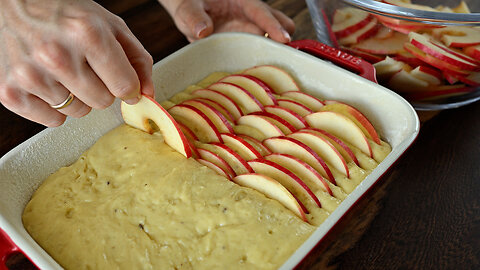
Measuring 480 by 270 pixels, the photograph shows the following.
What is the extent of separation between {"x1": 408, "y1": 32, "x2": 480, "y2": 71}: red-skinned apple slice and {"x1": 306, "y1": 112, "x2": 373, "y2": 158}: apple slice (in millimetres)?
444

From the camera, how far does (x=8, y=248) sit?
4.17ft

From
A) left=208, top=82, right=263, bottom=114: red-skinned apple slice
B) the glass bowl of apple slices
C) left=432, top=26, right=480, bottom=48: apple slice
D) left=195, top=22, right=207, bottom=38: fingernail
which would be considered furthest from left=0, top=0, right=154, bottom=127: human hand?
left=432, top=26, right=480, bottom=48: apple slice

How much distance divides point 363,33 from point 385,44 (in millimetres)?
102

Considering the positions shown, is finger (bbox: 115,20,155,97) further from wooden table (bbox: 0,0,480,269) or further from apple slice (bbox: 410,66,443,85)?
apple slice (bbox: 410,66,443,85)

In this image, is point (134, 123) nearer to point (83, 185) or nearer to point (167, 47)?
point (83, 185)

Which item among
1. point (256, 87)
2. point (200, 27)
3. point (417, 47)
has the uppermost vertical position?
point (200, 27)

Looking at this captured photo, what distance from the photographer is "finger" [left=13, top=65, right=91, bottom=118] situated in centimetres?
118

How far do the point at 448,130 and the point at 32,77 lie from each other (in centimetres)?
150

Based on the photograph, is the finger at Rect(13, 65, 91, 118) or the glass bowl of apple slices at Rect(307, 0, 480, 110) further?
the glass bowl of apple slices at Rect(307, 0, 480, 110)

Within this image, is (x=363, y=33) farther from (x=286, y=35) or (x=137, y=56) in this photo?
(x=137, y=56)

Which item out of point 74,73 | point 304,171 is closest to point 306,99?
point 304,171

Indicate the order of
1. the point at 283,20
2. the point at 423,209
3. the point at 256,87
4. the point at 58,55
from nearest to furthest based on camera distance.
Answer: the point at 58,55
the point at 423,209
the point at 256,87
the point at 283,20

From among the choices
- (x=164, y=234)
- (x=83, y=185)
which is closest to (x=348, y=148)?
(x=164, y=234)

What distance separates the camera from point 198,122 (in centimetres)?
171
